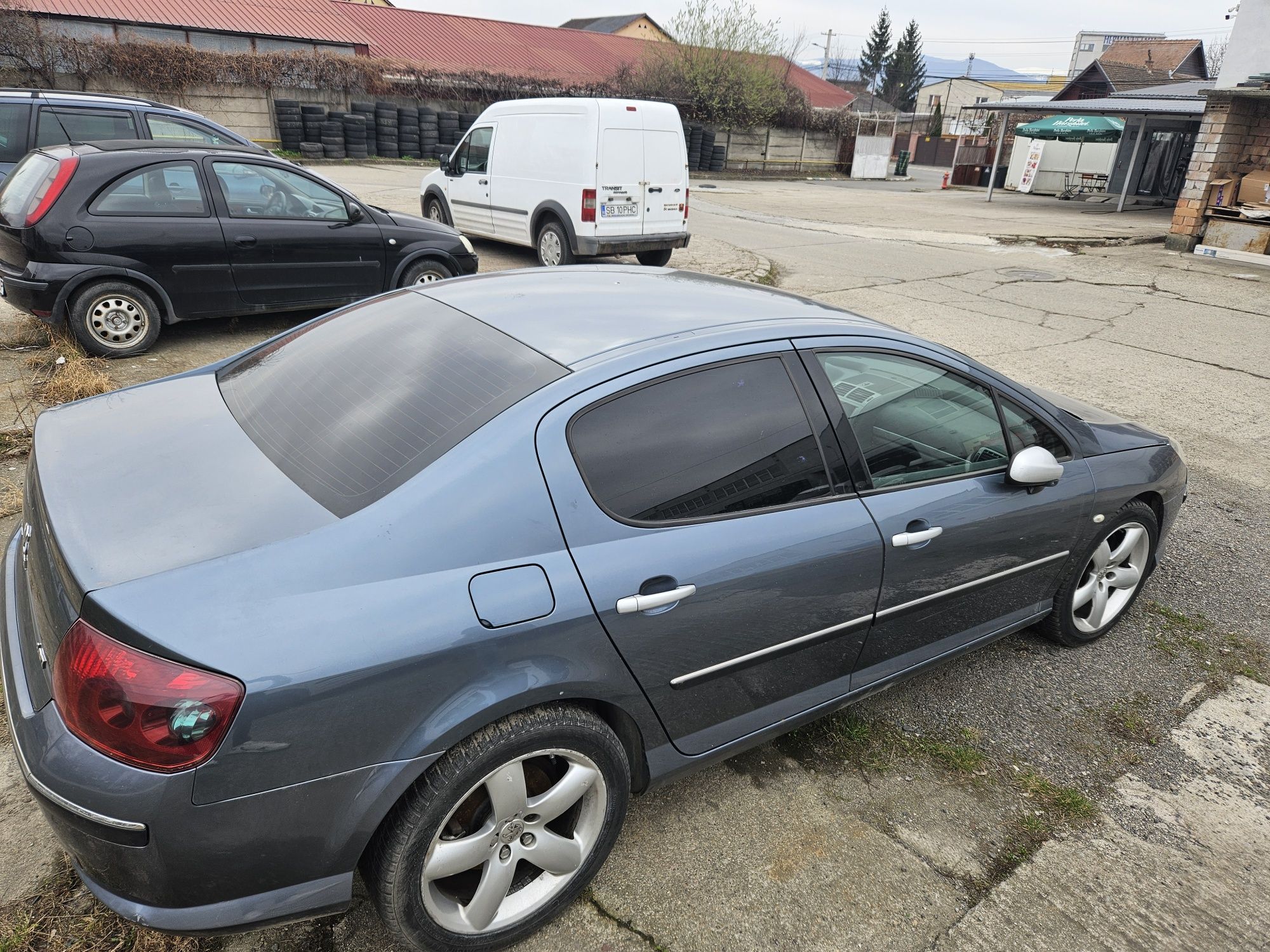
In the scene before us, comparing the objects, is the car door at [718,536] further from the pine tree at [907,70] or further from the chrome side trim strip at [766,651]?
the pine tree at [907,70]

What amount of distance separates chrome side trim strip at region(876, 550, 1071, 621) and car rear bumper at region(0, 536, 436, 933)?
1632 millimetres

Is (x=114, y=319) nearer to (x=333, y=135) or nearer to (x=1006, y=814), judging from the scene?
(x=1006, y=814)

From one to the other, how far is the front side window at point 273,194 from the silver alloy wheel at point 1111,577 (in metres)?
6.52

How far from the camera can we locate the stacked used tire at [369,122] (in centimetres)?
2575

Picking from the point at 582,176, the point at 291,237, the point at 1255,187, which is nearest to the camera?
the point at 291,237

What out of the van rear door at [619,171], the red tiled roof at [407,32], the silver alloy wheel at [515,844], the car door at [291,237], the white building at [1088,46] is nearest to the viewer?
the silver alloy wheel at [515,844]

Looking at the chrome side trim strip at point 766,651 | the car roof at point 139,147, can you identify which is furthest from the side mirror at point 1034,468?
the car roof at point 139,147

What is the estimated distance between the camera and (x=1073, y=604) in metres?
3.66

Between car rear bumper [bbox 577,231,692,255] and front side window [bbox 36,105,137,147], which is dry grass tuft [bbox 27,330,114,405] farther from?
car rear bumper [bbox 577,231,692,255]

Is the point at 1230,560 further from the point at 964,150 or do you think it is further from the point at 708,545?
the point at 964,150

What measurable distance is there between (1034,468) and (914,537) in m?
0.60

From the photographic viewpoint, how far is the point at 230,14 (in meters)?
28.4

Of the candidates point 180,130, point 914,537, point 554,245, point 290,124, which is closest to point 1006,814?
point 914,537

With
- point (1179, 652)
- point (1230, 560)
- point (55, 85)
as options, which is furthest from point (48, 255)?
point (55, 85)
